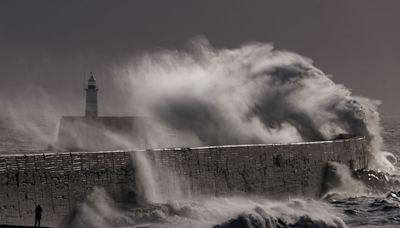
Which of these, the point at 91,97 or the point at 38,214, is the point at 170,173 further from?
the point at 91,97

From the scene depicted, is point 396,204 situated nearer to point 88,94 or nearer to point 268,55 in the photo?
point 268,55

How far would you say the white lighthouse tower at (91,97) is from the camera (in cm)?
3291

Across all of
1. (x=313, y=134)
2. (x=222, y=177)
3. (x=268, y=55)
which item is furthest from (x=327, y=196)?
(x=268, y=55)

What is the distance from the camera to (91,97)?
1308 inches

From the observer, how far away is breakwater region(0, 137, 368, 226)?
12.3m

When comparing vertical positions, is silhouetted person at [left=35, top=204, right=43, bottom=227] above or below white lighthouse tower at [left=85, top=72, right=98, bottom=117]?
below

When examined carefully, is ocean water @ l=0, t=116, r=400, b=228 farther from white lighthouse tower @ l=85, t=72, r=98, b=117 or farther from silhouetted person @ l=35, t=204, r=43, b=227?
white lighthouse tower @ l=85, t=72, r=98, b=117

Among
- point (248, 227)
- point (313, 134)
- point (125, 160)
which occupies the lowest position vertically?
point (248, 227)

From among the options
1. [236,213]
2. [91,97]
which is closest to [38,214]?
[236,213]

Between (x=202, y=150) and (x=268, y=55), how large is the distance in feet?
47.2

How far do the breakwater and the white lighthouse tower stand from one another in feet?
39.9

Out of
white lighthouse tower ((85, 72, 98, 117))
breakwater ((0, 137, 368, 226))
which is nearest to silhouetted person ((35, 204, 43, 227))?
breakwater ((0, 137, 368, 226))

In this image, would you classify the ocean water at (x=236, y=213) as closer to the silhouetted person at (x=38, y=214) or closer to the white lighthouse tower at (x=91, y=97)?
the silhouetted person at (x=38, y=214)

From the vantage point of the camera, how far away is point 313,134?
91.4 feet
